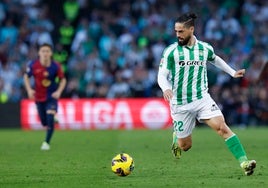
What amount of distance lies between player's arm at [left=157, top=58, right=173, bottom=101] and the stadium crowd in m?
15.9

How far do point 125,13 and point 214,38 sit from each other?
3.78 m

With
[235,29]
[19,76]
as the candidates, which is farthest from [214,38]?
[19,76]

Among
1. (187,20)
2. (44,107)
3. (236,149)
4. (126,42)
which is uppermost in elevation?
(187,20)

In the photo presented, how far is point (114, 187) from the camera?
10.4 m

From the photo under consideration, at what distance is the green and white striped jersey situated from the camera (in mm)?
11781

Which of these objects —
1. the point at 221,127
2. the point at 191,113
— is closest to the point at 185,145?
the point at 191,113

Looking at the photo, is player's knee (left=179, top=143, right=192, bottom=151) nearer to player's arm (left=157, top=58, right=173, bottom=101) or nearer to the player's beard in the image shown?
player's arm (left=157, top=58, right=173, bottom=101)

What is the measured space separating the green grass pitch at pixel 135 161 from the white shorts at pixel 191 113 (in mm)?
698

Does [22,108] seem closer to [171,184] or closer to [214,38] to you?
[214,38]

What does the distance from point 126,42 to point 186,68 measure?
1754cm

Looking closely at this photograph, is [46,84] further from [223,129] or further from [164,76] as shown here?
[223,129]

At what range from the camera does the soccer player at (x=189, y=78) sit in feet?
38.2

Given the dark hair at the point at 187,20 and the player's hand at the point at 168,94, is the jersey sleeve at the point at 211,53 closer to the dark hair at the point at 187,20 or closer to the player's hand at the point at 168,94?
the dark hair at the point at 187,20

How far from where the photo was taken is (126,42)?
29266 millimetres
